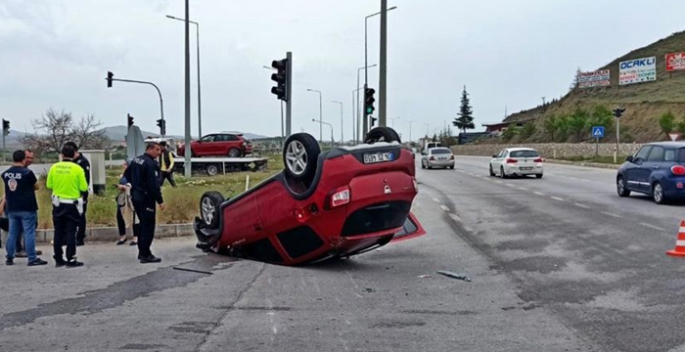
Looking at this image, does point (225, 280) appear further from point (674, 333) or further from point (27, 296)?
point (674, 333)

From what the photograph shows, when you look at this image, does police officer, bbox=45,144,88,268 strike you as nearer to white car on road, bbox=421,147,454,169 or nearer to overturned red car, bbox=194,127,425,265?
overturned red car, bbox=194,127,425,265

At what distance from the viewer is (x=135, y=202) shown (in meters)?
10.4

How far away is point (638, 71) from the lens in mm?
86250

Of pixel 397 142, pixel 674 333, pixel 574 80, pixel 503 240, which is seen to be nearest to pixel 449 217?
pixel 503 240

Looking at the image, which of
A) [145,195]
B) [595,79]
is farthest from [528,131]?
[145,195]

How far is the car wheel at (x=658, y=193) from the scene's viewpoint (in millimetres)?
18047

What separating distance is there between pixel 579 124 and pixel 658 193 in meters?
61.5

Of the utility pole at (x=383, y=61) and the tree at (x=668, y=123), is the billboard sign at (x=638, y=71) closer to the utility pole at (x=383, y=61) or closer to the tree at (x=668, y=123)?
the tree at (x=668, y=123)

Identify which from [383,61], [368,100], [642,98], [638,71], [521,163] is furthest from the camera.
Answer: [638,71]

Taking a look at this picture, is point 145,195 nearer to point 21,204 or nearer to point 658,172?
point 21,204

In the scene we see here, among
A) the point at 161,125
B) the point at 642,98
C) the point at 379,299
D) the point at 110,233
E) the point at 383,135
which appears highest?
the point at 642,98

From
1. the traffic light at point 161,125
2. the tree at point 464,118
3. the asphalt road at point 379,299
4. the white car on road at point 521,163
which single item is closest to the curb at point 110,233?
the asphalt road at point 379,299

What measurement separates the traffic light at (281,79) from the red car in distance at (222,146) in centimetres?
2249

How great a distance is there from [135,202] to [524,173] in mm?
24554
